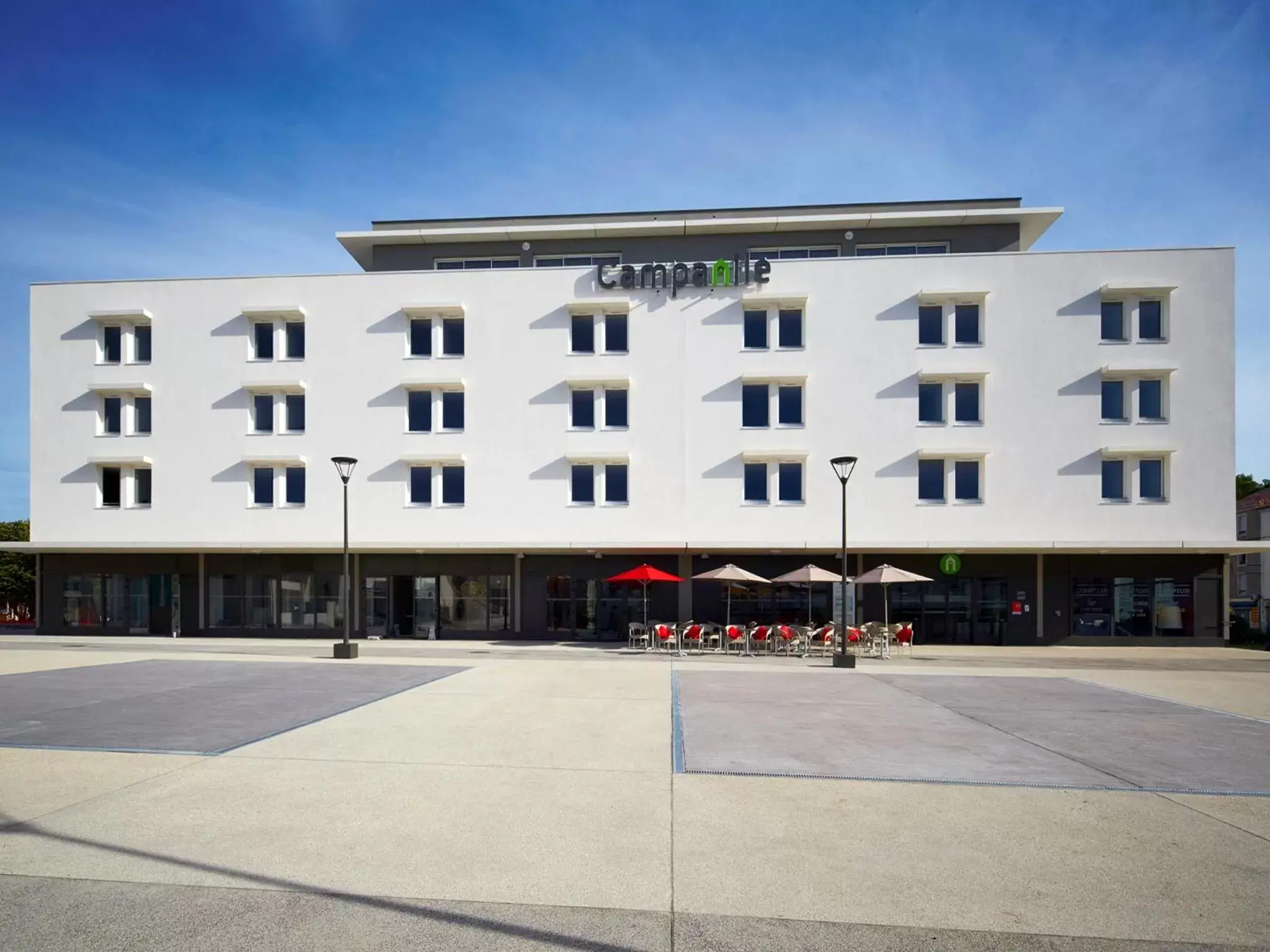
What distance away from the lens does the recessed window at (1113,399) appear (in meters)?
30.1

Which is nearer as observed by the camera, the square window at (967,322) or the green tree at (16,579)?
the square window at (967,322)

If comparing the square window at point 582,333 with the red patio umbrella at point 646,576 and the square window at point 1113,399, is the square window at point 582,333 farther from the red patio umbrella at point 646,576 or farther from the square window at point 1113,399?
the square window at point 1113,399

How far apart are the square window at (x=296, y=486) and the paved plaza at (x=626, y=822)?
1774cm

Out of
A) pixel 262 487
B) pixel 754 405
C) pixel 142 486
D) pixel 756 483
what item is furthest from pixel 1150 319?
pixel 142 486

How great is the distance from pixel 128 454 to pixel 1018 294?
34.6 metres

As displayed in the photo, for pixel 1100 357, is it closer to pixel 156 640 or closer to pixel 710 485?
pixel 710 485

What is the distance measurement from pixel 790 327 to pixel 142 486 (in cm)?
2627

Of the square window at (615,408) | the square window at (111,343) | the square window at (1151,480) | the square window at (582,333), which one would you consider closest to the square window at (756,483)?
the square window at (615,408)

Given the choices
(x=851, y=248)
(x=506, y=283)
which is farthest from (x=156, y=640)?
(x=851, y=248)

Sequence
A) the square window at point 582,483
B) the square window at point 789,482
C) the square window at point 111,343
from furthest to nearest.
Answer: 1. the square window at point 111,343
2. the square window at point 582,483
3. the square window at point 789,482

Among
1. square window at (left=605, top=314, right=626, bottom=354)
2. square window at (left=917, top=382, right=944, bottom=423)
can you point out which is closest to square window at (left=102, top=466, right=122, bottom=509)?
square window at (left=605, top=314, right=626, bottom=354)

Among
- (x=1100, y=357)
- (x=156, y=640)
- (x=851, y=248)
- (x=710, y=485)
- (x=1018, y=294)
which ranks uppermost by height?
(x=851, y=248)

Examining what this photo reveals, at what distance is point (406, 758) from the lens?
9.66m

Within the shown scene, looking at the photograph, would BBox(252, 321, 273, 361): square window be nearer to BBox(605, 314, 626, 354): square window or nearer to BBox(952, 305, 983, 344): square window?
BBox(605, 314, 626, 354): square window
